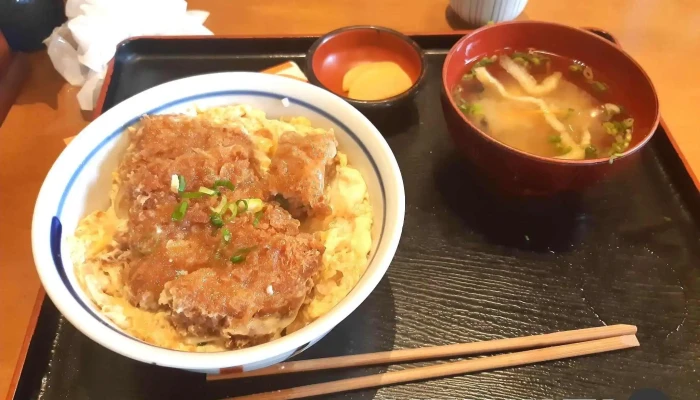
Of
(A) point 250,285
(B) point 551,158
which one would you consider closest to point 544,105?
(B) point 551,158

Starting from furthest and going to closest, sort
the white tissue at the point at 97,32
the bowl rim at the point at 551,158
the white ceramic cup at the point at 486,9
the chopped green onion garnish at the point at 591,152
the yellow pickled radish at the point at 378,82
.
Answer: the white ceramic cup at the point at 486,9, the white tissue at the point at 97,32, the yellow pickled radish at the point at 378,82, the chopped green onion garnish at the point at 591,152, the bowl rim at the point at 551,158

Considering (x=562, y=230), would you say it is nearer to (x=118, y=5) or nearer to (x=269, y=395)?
(x=269, y=395)

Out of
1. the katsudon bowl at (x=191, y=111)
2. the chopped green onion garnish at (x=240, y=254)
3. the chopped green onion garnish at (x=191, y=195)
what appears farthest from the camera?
the chopped green onion garnish at (x=191, y=195)

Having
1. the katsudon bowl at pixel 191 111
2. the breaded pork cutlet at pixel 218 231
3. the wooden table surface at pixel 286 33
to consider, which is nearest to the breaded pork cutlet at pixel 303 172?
the breaded pork cutlet at pixel 218 231

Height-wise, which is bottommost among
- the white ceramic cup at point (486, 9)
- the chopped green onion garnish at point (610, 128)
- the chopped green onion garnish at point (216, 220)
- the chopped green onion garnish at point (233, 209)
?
the chopped green onion garnish at point (216, 220)

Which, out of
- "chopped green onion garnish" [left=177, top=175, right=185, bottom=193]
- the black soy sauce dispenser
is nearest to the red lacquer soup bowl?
"chopped green onion garnish" [left=177, top=175, right=185, bottom=193]

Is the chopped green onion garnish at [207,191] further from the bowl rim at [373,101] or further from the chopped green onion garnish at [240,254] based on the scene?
the bowl rim at [373,101]

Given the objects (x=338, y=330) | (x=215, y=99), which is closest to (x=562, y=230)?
(x=338, y=330)
